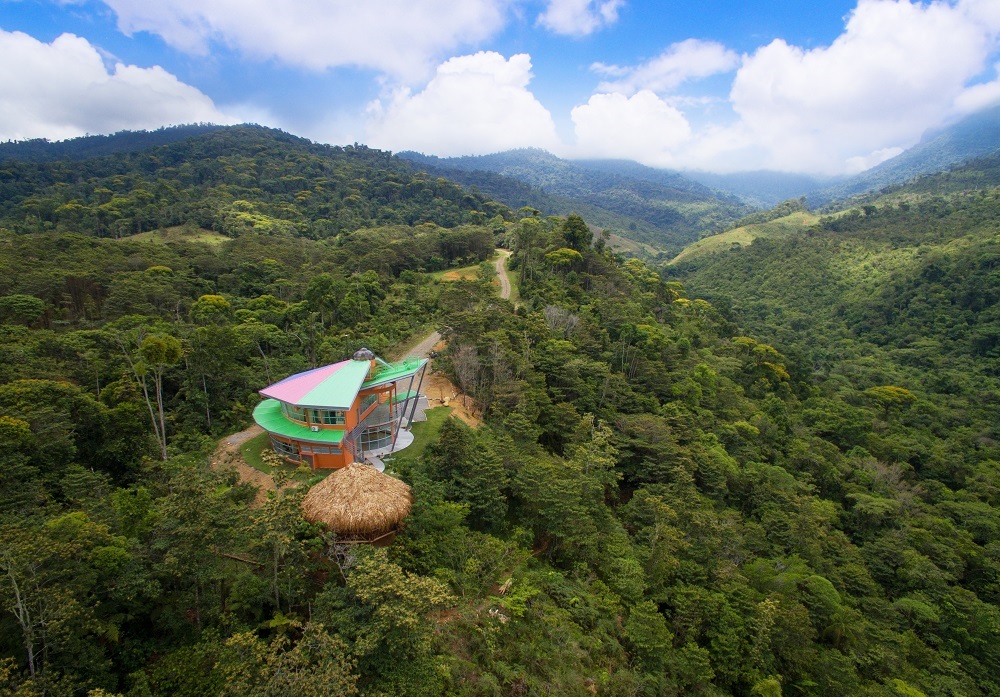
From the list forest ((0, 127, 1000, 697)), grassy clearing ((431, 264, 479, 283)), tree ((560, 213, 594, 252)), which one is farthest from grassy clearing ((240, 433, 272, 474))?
tree ((560, 213, 594, 252))

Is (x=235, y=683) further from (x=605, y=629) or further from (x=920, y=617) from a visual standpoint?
(x=920, y=617)

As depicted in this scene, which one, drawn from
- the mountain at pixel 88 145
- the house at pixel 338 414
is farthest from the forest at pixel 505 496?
the mountain at pixel 88 145

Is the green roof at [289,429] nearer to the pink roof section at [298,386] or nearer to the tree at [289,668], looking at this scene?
the pink roof section at [298,386]

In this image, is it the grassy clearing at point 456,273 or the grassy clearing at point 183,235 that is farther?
the grassy clearing at point 183,235

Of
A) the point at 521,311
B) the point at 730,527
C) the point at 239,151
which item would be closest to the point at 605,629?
the point at 730,527

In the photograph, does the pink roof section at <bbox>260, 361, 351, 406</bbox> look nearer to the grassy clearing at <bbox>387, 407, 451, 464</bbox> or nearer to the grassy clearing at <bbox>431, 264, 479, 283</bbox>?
the grassy clearing at <bbox>387, 407, 451, 464</bbox>

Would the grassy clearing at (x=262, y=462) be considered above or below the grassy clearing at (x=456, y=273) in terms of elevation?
below

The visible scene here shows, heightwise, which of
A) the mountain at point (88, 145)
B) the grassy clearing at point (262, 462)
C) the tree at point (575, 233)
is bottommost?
the grassy clearing at point (262, 462)
